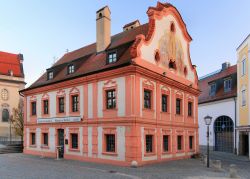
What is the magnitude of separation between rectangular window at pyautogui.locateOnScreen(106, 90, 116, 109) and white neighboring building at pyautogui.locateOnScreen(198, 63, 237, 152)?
1867 centimetres

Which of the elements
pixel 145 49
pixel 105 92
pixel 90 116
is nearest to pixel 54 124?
pixel 90 116

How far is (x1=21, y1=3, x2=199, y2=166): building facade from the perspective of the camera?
67.7 feet

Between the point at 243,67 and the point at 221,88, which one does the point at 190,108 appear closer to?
the point at 243,67

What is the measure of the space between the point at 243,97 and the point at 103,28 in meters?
17.2

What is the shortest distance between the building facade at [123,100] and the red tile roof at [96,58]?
0.09 meters

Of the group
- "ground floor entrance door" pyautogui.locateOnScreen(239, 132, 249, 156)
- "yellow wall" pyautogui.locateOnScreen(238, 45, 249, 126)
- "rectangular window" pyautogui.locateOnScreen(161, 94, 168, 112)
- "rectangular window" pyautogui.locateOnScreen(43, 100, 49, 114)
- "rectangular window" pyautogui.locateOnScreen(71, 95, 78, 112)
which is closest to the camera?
"rectangular window" pyautogui.locateOnScreen(161, 94, 168, 112)

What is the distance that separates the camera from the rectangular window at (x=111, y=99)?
2167 centimetres

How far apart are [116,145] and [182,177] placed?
21.1ft

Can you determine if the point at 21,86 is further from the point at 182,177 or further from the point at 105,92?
the point at 182,177

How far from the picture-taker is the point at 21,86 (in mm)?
59125

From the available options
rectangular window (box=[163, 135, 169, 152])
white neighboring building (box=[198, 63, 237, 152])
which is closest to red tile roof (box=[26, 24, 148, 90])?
rectangular window (box=[163, 135, 169, 152])

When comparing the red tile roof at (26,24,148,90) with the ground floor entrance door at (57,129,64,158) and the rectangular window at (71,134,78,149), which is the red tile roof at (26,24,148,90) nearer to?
the ground floor entrance door at (57,129,64,158)

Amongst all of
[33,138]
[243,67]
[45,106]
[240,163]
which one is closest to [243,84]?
[243,67]

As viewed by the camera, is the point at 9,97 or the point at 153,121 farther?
the point at 9,97
